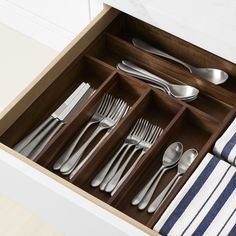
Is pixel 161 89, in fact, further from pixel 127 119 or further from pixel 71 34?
pixel 71 34

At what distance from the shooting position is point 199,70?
125cm

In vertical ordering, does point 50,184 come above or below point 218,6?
below

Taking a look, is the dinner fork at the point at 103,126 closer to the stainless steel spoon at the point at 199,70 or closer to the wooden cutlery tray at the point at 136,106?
the wooden cutlery tray at the point at 136,106

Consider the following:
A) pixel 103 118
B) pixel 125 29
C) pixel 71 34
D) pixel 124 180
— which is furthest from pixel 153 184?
pixel 71 34

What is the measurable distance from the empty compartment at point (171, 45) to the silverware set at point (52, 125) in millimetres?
169

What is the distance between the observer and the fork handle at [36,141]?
3.69ft

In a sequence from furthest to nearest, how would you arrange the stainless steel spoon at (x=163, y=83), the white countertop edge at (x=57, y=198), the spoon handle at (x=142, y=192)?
1. the stainless steel spoon at (x=163, y=83)
2. the spoon handle at (x=142, y=192)
3. the white countertop edge at (x=57, y=198)

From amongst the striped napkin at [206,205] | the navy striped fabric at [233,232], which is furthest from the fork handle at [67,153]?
the navy striped fabric at [233,232]

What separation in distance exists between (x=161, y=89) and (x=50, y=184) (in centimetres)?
33

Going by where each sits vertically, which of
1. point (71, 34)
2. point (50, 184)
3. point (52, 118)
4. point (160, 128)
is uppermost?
point (71, 34)

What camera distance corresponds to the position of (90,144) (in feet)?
3.82

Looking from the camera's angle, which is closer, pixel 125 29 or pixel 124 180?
pixel 124 180

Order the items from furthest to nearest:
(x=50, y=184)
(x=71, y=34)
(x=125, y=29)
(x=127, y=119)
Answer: (x=71, y=34) → (x=125, y=29) → (x=127, y=119) → (x=50, y=184)

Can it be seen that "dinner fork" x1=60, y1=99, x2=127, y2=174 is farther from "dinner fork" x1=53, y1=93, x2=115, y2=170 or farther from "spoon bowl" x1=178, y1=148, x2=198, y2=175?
"spoon bowl" x1=178, y1=148, x2=198, y2=175
